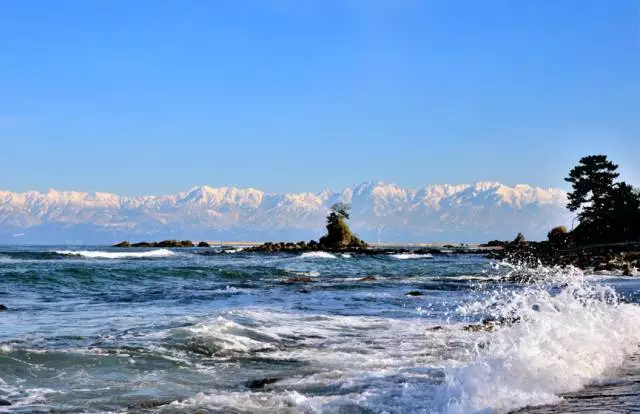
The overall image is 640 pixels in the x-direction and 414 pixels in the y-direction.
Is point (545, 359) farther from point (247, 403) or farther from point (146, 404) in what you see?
point (146, 404)

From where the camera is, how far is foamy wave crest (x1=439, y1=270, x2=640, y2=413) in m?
8.75

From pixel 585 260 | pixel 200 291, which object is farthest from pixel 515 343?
pixel 585 260

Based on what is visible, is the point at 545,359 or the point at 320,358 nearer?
the point at 545,359

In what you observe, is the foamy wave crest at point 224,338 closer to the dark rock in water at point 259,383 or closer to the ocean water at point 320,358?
the ocean water at point 320,358

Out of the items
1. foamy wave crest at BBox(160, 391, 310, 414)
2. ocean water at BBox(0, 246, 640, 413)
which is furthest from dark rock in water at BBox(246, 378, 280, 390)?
foamy wave crest at BBox(160, 391, 310, 414)

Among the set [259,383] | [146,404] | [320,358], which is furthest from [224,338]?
[146,404]

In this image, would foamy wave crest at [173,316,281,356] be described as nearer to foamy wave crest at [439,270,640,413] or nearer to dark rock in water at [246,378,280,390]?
dark rock in water at [246,378,280,390]

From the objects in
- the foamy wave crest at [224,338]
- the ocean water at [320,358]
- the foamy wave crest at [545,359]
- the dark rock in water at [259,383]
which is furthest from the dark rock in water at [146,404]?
the foamy wave crest at [224,338]

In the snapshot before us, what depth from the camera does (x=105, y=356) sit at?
12633mm

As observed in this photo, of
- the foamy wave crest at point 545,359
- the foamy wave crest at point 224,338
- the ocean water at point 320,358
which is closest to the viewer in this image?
the foamy wave crest at point 545,359

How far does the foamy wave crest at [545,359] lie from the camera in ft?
28.7

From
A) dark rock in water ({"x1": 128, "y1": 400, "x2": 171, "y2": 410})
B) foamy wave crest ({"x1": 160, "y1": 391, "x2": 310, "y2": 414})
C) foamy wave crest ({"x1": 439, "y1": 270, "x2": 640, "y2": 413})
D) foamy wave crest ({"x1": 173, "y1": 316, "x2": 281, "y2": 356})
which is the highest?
foamy wave crest ({"x1": 439, "y1": 270, "x2": 640, "y2": 413})

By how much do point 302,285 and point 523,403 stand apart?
25.8 m

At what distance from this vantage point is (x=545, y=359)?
32.8 ft
